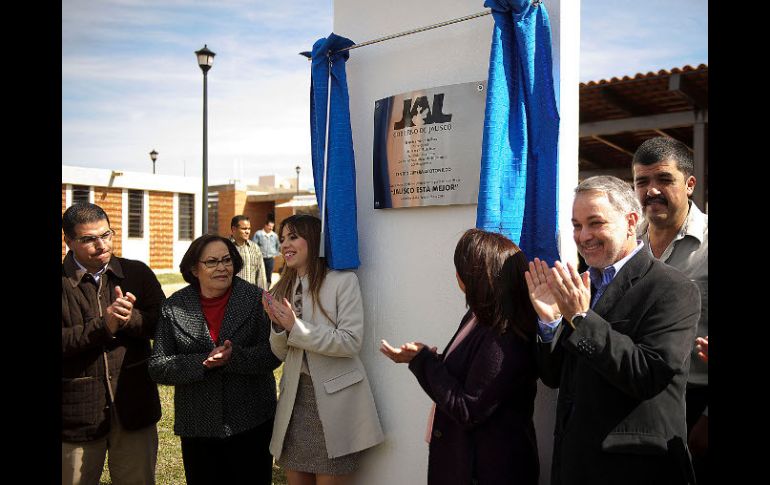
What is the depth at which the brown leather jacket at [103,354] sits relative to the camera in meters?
2.97

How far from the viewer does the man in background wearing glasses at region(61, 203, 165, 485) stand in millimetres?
2969

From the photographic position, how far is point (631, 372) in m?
1.80

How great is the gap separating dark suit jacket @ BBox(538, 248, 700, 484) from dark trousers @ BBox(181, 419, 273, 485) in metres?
1.69

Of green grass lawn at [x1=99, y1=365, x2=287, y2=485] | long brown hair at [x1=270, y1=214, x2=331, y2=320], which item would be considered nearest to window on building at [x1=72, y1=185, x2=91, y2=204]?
green grass lawn at [x1=99, y1=365, x2=287, y2=485]

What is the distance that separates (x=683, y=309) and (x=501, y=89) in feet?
4.08

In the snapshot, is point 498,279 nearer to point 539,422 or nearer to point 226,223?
point 539,422

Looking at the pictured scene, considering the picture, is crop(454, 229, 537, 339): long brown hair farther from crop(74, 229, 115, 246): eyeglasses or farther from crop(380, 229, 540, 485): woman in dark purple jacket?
crop(74, 229, 115, 246): eyeglasses

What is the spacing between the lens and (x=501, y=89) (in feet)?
8.96

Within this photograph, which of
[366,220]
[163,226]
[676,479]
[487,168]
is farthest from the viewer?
[163,226]

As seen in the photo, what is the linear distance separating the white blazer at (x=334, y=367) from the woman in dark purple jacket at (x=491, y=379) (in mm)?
813

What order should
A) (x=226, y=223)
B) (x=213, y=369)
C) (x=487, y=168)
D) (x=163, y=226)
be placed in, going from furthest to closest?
(x=226, y=223)
(x=163, y=226)
(x=213, y=369)
(x=487, y=168)

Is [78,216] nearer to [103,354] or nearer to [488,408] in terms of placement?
[103,354]

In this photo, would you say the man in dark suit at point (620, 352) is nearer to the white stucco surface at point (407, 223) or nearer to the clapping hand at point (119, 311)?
the white stucco surface at point (407, 223)
